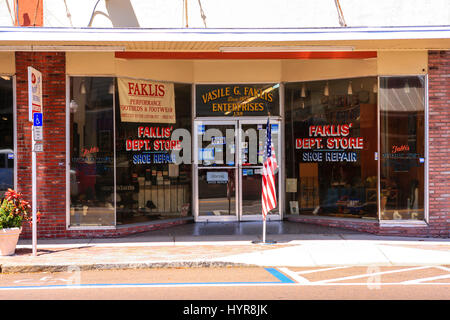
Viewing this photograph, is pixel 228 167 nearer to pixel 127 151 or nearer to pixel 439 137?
pixel 127 151

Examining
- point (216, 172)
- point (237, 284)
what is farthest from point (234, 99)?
point (237, 284)

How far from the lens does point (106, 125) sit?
12.0 metres

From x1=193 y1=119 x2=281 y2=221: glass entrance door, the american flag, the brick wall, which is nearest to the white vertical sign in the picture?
the american flag

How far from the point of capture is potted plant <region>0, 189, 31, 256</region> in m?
10.1

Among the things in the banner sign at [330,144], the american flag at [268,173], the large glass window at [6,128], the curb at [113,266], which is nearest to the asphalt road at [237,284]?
the curb at [113,266]

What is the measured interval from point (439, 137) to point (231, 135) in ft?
15.4

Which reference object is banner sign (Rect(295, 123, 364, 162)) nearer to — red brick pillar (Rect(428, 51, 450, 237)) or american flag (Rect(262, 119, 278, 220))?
red brick pillar (Rect(428, 51, 450, 237))

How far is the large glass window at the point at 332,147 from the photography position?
40.6ft

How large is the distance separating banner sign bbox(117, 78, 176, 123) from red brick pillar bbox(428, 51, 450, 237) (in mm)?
5725

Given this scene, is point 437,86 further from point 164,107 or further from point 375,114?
point 164,107

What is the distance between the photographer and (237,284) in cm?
800

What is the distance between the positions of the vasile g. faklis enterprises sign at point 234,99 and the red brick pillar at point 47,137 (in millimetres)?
3347

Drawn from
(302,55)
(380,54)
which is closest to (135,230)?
(302,55)

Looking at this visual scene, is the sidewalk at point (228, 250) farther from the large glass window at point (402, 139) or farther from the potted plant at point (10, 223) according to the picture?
the large glass window at point (402, 139)
